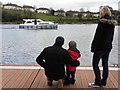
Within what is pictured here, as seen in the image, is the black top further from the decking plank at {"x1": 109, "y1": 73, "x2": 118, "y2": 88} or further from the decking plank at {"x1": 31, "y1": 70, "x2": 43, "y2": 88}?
the decking plank at {"x1": 31, "y1": 70, "x2": 43, "y2": 88}

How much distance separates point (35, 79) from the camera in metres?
3.81

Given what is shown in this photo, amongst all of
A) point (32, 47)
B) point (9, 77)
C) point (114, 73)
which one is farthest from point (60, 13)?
point (9, 77)

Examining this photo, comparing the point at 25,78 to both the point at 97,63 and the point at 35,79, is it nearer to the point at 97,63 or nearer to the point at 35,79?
the point at 35,79

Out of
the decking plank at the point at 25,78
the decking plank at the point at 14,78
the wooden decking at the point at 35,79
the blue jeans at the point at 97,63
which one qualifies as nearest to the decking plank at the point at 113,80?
the wooden decking at the point at 35,79

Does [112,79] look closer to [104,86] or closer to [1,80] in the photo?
[104,86]

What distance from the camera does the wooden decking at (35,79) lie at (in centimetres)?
341

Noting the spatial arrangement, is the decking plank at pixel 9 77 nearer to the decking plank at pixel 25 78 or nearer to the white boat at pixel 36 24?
the decking plank at pixel 25 78

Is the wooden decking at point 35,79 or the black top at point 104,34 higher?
the black top at point 104,34

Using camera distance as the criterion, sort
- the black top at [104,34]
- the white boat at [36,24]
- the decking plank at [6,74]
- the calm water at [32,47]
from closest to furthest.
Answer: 1. the black top at [104,34]
2. the decking plank at [6,74]
3. the calm water at [32,47]
4. the white boat at [36,24]

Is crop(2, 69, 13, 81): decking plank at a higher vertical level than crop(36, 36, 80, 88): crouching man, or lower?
lower

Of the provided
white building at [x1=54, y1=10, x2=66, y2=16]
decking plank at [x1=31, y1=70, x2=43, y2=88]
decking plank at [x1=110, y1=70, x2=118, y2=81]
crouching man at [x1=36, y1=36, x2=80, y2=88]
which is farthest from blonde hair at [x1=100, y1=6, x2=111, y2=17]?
white building at [x1=54, y1=10, x2=66, y2=16]

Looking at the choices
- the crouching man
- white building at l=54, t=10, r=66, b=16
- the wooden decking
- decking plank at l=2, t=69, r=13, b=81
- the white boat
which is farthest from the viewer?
the white boat

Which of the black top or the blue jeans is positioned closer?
the black top

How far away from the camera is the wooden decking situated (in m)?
3.41
